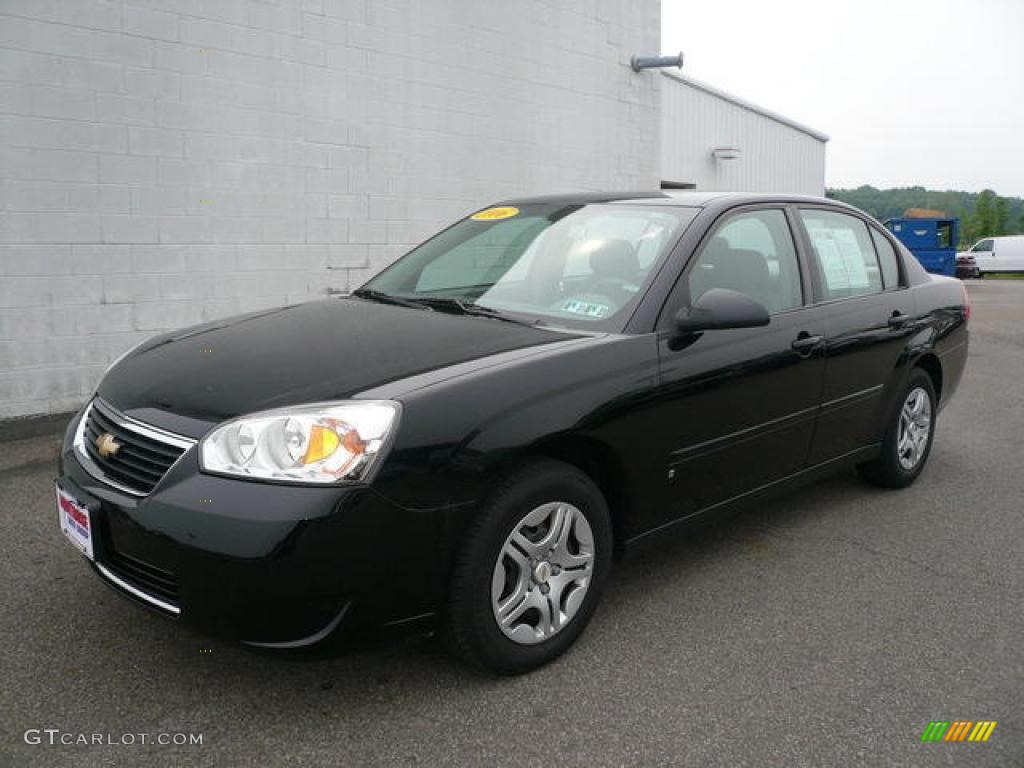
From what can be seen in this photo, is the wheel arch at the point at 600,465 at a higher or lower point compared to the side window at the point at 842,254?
lower

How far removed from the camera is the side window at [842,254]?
13.4ft

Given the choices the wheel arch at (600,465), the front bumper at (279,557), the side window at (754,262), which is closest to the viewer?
the front bumper at (279,557)

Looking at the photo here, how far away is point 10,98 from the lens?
534cm

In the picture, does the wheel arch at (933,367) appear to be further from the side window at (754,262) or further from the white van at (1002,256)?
the white van at (1002,256)

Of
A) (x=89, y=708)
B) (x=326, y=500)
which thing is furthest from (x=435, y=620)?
(x=89, y=708)

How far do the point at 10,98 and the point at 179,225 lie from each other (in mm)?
1257

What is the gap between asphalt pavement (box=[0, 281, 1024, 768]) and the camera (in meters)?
2.38

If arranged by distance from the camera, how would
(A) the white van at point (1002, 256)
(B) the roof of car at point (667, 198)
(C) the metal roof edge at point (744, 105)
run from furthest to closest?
(A) the white van at point (1002, 256) → (C) the metal roof edge at point (744, 105) → (B) the roof of car at point (667, 198)

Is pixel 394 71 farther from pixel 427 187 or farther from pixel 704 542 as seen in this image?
pixel 704 542

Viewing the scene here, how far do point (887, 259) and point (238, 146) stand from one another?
175 inches

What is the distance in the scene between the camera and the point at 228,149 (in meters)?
6.39

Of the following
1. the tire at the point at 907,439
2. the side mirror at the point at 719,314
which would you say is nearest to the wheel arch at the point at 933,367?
the tire at the point at 907,439

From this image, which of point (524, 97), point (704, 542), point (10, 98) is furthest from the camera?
point (524, 97)

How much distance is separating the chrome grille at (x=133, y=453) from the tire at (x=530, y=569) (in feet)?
2.82
